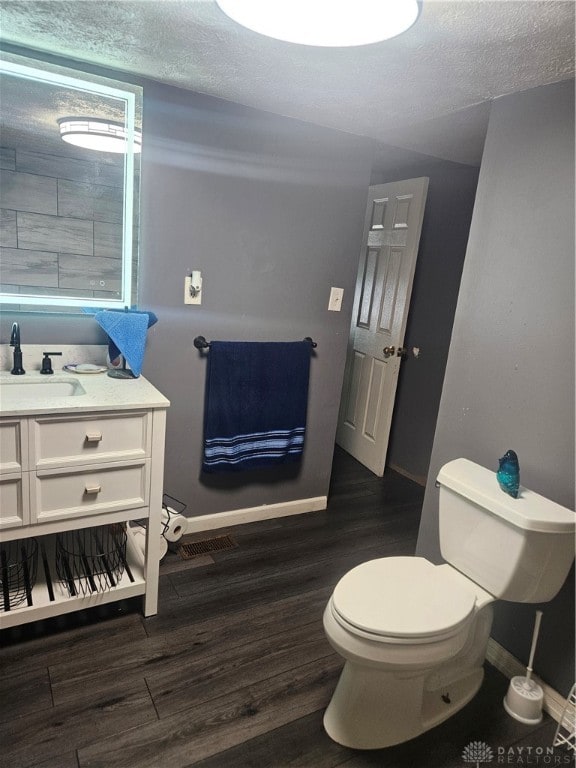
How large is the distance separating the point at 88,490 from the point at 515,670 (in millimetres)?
1681

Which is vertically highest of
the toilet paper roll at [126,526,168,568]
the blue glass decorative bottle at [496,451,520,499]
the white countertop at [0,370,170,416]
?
the white countertop at [0,370,170,416]

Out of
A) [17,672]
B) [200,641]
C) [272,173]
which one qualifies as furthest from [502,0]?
[17,672]

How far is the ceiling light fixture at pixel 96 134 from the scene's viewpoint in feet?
6.21

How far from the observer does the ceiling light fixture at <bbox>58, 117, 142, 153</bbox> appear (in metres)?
1.89

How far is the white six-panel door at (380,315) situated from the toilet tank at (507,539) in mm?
1639

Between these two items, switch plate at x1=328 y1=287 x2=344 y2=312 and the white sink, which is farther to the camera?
switch plate at x1=328 y1=287 x2=344 y2=312

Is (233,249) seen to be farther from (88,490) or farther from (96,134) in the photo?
(88,490)

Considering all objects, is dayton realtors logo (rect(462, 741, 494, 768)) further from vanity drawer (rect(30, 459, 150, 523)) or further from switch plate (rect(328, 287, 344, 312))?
switch plate (rect(328, 287, 344, 312))

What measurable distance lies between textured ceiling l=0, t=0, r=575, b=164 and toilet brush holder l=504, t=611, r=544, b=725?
5.79 ft

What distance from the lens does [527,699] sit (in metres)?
1.61

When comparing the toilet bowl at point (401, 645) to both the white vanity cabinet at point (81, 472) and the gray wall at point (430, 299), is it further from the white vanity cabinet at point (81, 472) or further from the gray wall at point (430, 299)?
the gray wall at point (430, 299)

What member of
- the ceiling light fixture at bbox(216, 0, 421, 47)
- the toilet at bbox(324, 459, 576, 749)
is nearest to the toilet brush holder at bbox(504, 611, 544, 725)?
Result: the toilet at bbox(324, 459, 576, 749)

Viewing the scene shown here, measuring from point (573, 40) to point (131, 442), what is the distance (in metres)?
1.84

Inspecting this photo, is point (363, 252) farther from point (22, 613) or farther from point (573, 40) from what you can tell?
point (22, 613)
